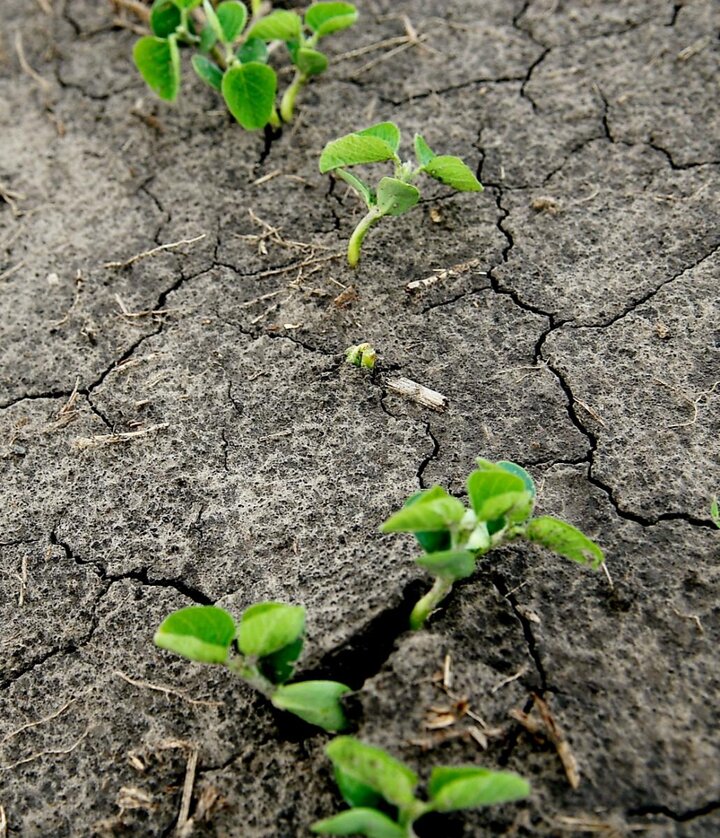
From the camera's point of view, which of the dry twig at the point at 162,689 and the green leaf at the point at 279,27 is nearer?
the dry twig at the point at 162,689

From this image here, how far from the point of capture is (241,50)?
2393mm

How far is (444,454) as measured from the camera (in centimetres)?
181

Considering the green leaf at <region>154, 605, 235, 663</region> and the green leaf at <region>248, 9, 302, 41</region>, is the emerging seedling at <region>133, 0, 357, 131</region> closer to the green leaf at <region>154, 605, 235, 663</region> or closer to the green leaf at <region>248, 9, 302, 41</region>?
the green leaf at <region>248, 9, 302, 41</region>

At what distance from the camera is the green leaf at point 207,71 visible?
93.8 inches

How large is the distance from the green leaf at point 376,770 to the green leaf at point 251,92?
5.57ft

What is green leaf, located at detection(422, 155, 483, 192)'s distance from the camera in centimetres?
195

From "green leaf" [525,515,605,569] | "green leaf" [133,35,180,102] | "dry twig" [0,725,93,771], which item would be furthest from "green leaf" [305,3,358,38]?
"dry twig" [0,725,93,771]

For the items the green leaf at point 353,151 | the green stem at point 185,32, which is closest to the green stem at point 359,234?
the green leaf at point 353,151

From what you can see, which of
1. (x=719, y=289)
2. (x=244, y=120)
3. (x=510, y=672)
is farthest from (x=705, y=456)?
(x=244, y=120)

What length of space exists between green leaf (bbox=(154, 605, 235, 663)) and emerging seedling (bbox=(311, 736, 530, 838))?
0.76ft

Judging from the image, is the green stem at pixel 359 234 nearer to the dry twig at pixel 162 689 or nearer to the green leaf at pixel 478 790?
the dry twig at pixel 162 689

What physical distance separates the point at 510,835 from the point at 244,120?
6.04 feet

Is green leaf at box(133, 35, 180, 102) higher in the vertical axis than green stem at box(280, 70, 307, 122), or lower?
higher

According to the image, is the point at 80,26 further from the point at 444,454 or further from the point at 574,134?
the point at 444,454
